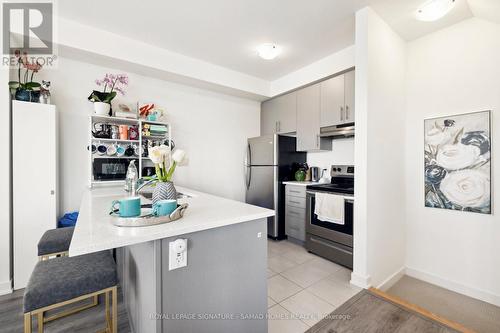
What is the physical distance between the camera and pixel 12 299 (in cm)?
196

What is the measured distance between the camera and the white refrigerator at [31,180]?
2121 millimetres

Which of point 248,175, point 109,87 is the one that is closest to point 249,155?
point 248,175

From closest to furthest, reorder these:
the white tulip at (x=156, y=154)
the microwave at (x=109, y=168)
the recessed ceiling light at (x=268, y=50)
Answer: the white tulip at (x=156, y=154) → the microwave at (x=109, y=168) → the recessed ceiling light at (x=268, y=50)

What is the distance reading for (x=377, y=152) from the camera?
219 cm

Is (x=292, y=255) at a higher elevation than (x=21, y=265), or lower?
lower

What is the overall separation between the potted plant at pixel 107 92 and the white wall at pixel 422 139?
359 centimetres

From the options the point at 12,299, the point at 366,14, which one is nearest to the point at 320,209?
the point at 366,14

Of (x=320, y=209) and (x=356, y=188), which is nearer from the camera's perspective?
(x=356, y=188)

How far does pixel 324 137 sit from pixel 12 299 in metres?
3.86

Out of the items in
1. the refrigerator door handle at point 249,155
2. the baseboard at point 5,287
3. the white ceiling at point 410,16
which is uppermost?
the white ceiling at point 410,16

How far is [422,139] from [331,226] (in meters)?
1.44

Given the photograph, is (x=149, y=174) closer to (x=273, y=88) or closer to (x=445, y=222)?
(x=273, y=88)

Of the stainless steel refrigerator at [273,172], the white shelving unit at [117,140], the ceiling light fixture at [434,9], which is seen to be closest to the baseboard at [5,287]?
the white shelving unit at [117,140]

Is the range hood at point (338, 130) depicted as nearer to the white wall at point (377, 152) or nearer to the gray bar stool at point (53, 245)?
the white wall at point (377, 152)
